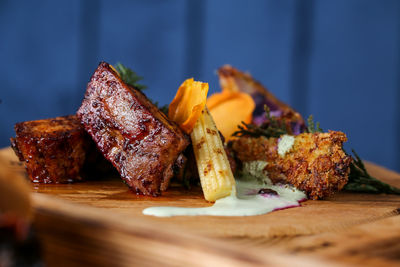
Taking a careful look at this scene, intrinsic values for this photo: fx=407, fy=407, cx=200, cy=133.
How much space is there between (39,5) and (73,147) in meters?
3.03

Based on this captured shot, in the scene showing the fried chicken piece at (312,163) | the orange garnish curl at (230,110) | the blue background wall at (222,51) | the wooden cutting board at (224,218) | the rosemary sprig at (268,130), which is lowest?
the wooden cutting board at (224,218)

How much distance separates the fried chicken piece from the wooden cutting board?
8 centimetres

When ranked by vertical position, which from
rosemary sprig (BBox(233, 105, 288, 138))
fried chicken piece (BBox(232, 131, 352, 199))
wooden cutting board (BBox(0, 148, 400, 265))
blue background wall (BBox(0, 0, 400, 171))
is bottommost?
wooden cutting board (BBox(0, 148, 400, 265))

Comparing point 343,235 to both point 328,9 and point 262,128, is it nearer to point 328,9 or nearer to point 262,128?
point 262,128

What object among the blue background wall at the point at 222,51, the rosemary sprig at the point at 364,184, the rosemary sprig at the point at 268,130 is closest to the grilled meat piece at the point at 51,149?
the rosemary sprig at the point at 268,130

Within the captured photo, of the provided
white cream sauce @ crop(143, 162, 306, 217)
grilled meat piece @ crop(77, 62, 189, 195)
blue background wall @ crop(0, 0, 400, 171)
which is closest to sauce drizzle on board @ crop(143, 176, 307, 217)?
white cream sauce @ crop(143, 162, 306, 217)

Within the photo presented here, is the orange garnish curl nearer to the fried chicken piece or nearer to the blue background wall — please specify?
the fried chicken piece

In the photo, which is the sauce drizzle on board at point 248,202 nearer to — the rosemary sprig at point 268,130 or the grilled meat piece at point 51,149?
the rosemary sprig at point 268,130

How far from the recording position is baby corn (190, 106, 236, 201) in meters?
1.58

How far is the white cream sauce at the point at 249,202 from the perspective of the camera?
4.43ft

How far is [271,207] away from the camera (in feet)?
4.86

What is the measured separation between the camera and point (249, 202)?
59.7 inches

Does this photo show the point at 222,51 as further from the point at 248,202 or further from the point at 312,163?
the point at 248,202

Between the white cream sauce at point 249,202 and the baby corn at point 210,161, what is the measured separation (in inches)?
1.8
